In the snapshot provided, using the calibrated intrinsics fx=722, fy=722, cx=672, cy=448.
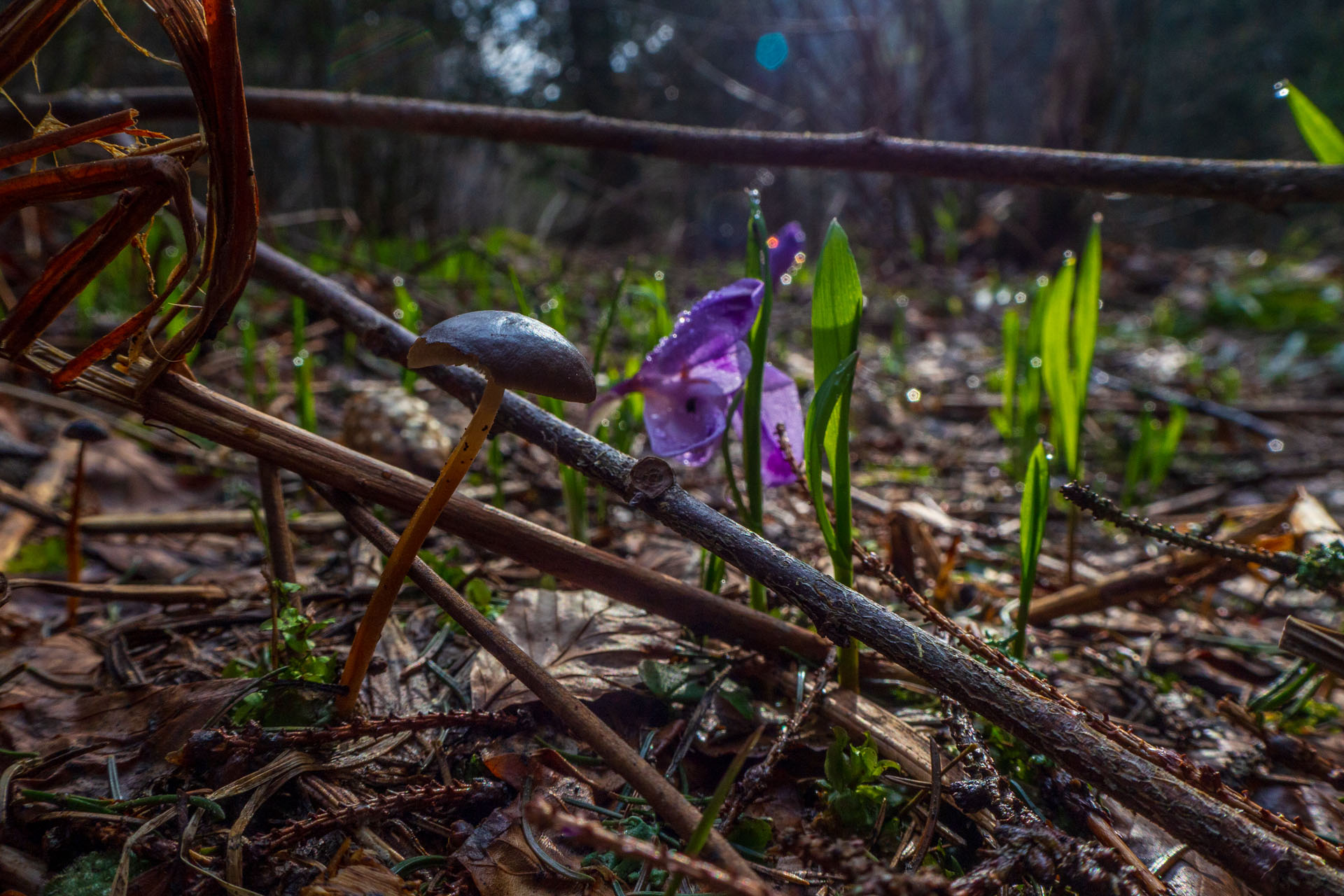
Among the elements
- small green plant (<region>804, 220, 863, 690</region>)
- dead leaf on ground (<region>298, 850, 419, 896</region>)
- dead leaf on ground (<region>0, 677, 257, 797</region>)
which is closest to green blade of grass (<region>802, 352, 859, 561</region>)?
small green plant (<region>804, 220, 863, 690</region>)

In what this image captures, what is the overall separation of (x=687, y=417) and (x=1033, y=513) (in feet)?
2.04

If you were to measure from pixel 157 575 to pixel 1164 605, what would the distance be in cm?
251

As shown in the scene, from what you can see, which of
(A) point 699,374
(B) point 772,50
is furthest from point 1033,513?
(B) point 772,50

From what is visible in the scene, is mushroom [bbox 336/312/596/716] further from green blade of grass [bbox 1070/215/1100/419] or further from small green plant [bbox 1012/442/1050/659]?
green blade of grass [bbox 1070/215/1100/419]

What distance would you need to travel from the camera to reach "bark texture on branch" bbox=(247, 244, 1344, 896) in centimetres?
69

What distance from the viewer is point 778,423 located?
138 cm

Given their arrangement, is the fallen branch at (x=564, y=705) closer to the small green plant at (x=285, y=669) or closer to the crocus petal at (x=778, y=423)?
the small green plant at (x=285, y=669)

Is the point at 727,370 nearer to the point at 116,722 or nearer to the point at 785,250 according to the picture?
the point at 785,250

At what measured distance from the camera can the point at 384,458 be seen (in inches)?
80.9

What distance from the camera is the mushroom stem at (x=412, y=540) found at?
91 centimetres

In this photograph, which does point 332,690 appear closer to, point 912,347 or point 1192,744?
point 1192,744

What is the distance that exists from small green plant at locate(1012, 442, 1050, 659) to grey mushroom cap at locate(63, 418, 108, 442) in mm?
1689

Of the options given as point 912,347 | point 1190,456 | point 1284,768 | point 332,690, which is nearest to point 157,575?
point 332,690

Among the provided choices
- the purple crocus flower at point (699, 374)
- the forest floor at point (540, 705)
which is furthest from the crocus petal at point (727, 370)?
the forest floor at point (540, 705)
